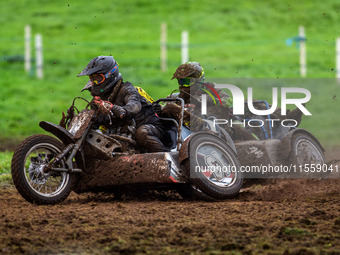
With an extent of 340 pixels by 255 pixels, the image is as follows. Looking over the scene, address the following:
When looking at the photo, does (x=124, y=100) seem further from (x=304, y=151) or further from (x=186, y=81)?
(x=304, y=151)

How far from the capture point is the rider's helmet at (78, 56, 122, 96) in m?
9.12

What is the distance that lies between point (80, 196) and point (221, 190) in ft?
6.83

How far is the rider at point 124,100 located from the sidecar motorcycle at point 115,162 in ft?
0.47

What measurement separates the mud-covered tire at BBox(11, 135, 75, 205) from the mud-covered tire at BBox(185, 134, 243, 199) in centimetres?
143

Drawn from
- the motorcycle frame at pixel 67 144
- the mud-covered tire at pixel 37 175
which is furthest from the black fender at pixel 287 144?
the mud-covered tire at pixel 37 175

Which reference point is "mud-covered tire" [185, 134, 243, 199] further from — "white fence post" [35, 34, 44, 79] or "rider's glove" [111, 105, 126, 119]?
"white fence post" [35, 34, 44, 79]

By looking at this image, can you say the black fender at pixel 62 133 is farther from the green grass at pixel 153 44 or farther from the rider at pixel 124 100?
the green grass at pixel 153 44

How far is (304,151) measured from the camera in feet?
34.4

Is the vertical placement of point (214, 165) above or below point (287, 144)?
below

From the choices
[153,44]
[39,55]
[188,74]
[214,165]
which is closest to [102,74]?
[188,74]

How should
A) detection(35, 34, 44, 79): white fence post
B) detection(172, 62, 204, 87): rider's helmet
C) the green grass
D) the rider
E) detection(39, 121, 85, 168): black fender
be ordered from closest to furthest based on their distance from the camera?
detection(39, 121, 85, 168): black fender
the rider
detection(172, 62, 204, 87): rider's helmet
the green grass
detection(35, 34, 44, 79): white fence post

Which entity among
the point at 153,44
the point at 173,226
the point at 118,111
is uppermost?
the point at 153,44

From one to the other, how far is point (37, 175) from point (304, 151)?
405 centimetres

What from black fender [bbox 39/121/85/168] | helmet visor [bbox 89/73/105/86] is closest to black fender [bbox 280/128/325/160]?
helmet visor [bbox 89/73/105/86]
